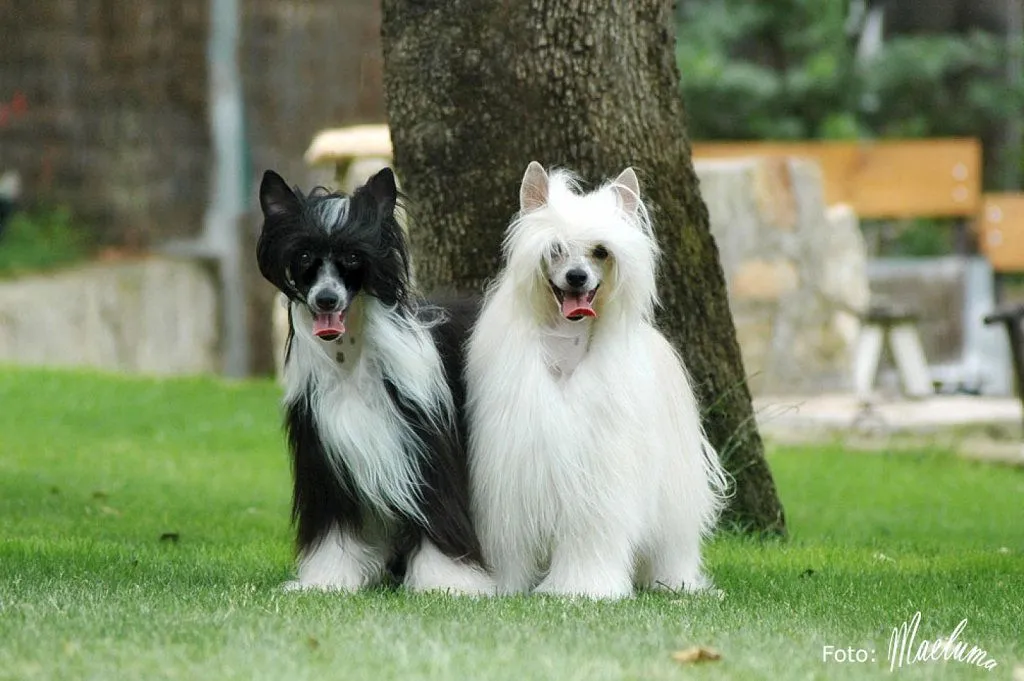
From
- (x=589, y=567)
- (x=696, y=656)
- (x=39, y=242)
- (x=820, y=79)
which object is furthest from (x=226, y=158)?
(x=696, y=656)

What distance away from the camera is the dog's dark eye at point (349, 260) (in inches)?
220

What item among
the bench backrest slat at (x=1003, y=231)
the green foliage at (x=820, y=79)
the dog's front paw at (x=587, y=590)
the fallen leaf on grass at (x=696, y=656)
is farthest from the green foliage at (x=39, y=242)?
the fallen leaf on grass at (x=696, y=656)

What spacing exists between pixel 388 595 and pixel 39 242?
11417mm

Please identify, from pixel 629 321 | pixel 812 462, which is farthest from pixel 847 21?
pixel 629 321

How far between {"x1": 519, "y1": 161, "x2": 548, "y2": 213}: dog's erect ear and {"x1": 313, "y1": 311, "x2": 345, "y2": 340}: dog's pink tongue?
77 cm

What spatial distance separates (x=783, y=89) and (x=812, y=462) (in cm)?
791

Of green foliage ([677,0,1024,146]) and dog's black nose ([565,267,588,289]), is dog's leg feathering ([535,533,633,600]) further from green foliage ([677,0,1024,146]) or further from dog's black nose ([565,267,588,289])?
green foliage ([677,0,1024,146])

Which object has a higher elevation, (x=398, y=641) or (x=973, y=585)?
(x=398, y=641)

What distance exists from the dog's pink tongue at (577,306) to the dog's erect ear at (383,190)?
25.2 inches

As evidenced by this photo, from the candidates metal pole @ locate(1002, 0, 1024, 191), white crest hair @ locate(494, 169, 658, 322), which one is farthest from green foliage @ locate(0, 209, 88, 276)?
white crest hair @ locate(494, 169, 658, 322)

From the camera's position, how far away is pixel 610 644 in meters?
4.79

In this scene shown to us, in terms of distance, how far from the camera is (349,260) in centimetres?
560

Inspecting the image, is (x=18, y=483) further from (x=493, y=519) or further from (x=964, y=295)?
(x=964, y=295)

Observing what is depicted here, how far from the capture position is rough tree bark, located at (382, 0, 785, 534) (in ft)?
23.8
